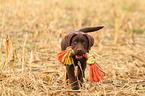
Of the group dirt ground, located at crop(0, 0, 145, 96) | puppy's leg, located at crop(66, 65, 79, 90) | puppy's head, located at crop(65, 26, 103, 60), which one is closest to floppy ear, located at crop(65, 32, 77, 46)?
puppy's head, located at crop(65, 26, 103, 60)

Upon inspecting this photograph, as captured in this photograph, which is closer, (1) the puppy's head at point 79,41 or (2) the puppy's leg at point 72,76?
(1) the puppy's head at point 79,41

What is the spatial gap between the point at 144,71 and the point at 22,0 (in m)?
7.93

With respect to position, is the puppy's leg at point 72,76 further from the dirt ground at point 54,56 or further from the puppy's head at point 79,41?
the puppy's head at point 79,41

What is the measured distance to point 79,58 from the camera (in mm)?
3805

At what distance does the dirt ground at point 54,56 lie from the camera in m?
4.17

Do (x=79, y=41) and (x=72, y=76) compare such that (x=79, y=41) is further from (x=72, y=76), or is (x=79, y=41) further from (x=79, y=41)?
(x=72, y=76)

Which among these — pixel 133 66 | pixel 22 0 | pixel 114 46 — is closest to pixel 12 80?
pixel 133 66

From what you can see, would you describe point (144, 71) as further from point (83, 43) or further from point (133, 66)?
point (83, 43)

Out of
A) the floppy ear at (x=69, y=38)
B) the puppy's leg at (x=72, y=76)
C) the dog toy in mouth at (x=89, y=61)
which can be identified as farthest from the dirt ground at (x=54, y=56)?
the floppy ear at (x=69, y=38)

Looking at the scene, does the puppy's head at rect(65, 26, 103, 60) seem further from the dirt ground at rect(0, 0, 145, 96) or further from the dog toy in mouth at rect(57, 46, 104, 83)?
the dirt ground at rect(0, 0, 145, 96)

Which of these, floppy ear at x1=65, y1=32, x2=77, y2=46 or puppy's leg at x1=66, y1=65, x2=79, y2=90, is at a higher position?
floppy ear at x1=65, y1=32, x2=77, y2=46

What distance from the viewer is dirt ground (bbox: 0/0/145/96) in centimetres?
417

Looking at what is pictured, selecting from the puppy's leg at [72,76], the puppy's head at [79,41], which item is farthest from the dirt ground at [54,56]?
the puppy's head at [79,41]

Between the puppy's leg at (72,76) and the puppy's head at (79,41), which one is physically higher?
the puppy's head at (79,41)
